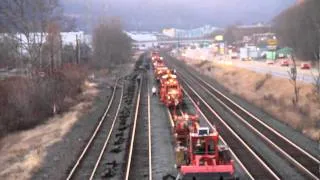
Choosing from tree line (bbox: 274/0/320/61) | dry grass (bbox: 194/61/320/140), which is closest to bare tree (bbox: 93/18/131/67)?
dry grass (bbox: 194/61/320/140)

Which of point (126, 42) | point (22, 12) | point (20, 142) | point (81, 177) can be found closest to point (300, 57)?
point (126, 42)

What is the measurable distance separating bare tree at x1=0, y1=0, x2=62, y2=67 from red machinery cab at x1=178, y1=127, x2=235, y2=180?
78.7 feet

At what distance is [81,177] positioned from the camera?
22359mm

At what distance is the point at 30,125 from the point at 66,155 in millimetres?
11445

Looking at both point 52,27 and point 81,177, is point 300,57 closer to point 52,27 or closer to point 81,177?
point 52,27

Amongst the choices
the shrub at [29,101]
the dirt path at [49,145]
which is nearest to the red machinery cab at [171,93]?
the dirt path at [49,145]

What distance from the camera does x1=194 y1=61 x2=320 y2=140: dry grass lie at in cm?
3481

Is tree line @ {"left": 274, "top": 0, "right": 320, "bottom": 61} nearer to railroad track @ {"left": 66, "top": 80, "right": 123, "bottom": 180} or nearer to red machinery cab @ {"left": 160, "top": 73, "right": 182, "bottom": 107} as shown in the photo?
red machinery cab @ {"left": 160, "top": 73, "right": 182, "bottom": 107}

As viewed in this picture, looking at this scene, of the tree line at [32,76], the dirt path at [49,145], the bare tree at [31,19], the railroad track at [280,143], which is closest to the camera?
the railroad track at [280,143]

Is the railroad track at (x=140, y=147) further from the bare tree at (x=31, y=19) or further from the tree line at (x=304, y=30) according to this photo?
the tree line at (x=304, y=30)

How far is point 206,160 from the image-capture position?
65.6ft

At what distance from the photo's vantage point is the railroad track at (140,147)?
23.0 m

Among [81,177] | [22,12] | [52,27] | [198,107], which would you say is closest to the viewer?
[81,177]

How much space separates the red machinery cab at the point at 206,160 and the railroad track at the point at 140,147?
260 cm
